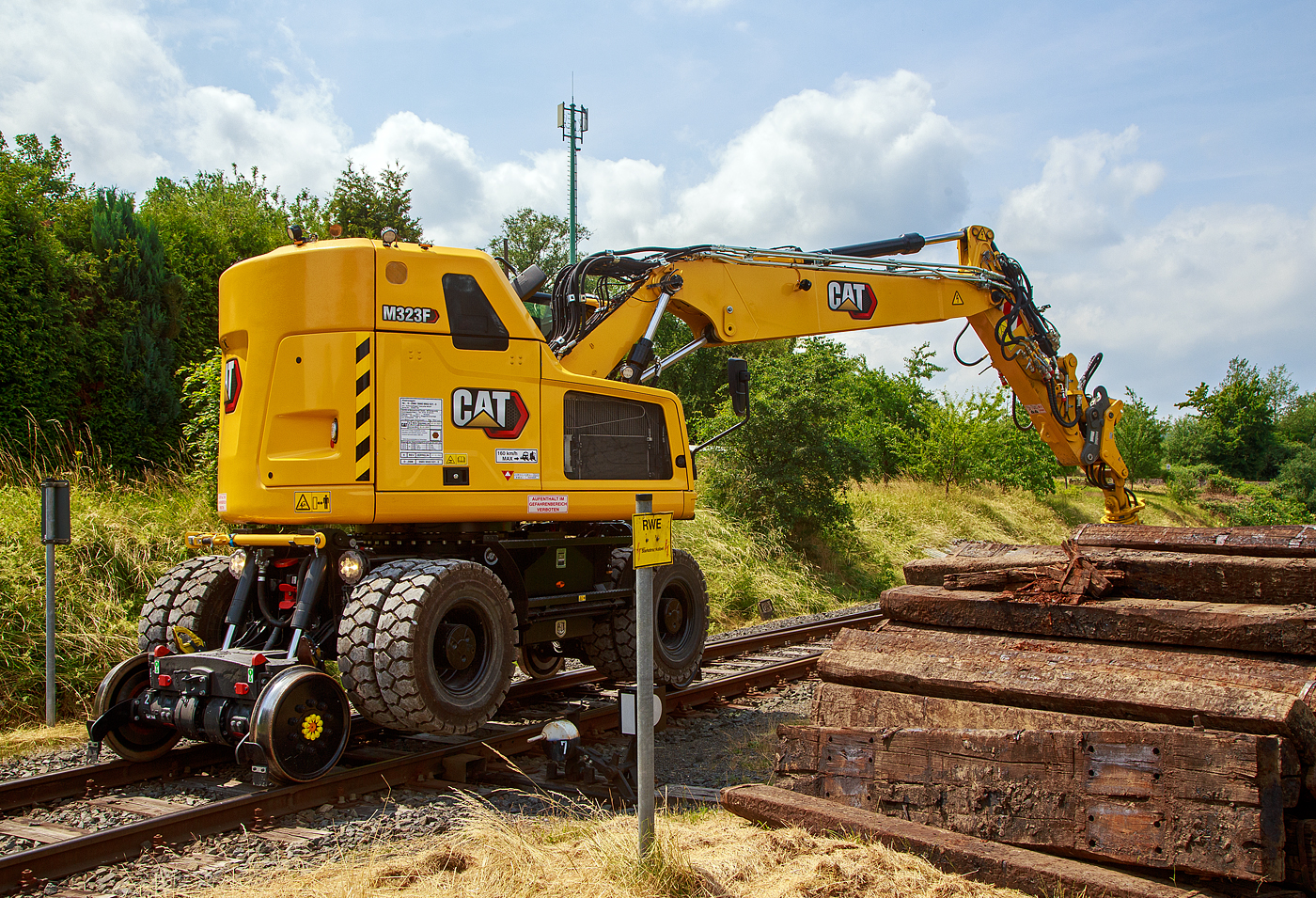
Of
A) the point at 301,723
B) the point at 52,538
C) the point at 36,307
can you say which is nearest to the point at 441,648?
the point at 301,723

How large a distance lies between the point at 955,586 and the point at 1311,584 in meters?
1.74

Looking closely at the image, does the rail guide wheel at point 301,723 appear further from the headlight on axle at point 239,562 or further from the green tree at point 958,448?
the green tree at point 958,448

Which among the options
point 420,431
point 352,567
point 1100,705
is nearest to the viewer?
point 1100,705

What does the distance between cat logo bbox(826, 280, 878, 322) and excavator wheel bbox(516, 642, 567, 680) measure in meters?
4.31

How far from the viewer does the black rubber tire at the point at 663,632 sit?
26.6 feet

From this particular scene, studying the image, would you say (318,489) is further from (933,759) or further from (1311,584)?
(1311,584)

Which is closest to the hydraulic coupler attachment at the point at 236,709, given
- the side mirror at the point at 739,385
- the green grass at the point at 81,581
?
the green grass at the point at 81,581

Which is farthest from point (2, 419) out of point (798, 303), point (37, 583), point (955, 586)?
point (955, 586)

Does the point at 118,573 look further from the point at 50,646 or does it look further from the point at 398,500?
the point at 398,500

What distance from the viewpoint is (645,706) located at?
167 inches

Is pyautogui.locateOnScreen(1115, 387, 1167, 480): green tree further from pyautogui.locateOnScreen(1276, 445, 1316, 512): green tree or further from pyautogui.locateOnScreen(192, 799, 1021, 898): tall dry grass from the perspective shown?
pyautogui.locateOnScreen(192, 799, 1021, 898): tall dry grass

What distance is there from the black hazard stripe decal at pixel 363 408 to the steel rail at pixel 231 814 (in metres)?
1.86

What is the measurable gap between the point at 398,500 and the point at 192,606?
2017 millimetres

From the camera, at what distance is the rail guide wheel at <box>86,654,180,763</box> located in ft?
20.2
